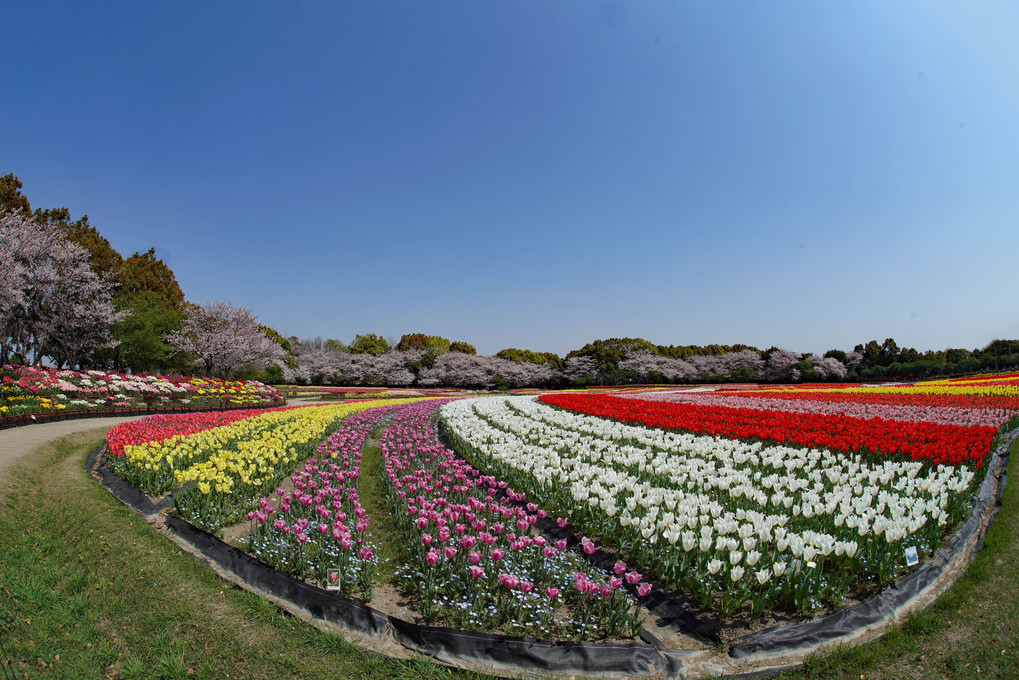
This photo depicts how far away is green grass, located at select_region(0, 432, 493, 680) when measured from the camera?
335 centimetres

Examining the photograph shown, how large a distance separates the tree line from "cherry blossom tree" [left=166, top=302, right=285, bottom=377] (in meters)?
0.08

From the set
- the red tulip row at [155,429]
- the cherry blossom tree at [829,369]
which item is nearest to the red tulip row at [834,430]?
the red tulip row at [155,429]

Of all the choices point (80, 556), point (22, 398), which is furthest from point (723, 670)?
point (22, 398)

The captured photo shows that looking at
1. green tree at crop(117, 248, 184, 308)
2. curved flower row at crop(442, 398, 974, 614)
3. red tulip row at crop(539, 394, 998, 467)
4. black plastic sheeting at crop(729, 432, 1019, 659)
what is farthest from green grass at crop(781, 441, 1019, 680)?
green tree at crop(117, 248, 184, 308)

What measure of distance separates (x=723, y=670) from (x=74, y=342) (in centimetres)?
3310

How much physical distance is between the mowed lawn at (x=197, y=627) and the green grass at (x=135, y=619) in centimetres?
1

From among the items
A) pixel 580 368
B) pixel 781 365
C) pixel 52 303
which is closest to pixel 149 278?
pixel 52 303

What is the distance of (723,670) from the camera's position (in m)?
3.42

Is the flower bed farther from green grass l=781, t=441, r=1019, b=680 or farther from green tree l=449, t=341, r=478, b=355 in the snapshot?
green tree l=449, t=341, r=478, b=355

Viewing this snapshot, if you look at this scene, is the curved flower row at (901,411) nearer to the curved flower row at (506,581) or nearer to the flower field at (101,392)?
the curved flower row at (506,581)

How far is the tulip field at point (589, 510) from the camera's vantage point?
4.03 meters

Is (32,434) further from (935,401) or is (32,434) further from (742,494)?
(935,401)

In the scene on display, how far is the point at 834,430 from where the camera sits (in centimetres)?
1060

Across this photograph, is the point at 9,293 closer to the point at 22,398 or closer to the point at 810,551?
the point at 22,398
